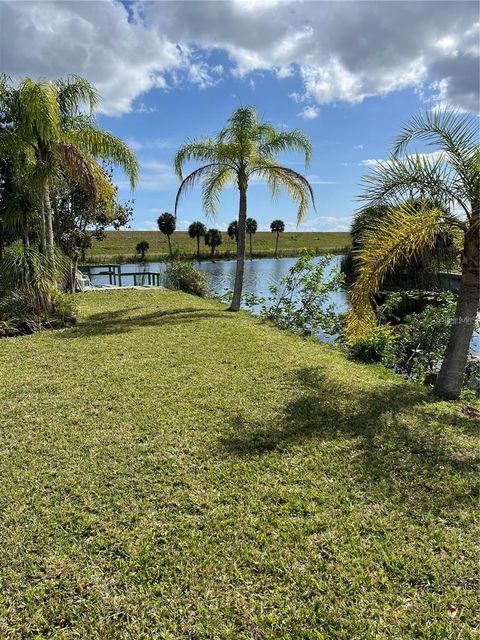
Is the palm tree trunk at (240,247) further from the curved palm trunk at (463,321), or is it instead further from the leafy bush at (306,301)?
the curved palm trunk at (463,321)

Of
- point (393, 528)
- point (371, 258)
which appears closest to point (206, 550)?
point (393, 528)

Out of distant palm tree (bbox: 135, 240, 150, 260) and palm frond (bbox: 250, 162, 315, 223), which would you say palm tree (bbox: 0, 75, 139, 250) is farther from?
distant palm tree (bbox: 135, 240, 150, 260)

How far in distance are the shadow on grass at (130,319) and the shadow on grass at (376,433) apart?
15.0 ft

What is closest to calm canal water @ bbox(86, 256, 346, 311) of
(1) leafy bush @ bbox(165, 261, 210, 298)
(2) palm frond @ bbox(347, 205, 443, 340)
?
(1) leafy bush @ bbox(165, 261, 210, 298)

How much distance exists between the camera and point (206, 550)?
2406 mm

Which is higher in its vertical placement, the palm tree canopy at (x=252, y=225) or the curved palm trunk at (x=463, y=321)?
the palm tree canopy at (x=252, y=225)

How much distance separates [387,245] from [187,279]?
11.8m

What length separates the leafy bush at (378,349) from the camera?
23.5 feet

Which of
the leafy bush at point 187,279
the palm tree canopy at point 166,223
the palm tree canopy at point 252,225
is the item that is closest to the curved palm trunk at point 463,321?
the leafy bush at point 187,279

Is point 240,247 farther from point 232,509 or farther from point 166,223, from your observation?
point 166,223

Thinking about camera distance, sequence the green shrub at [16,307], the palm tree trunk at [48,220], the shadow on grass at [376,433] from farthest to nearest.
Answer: the palm tree trunk at [48,220] < the green shrub at [16,307] < the shadow on grass at [376,433]

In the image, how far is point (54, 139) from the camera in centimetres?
874

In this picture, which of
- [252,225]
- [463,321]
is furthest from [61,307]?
[252,225]

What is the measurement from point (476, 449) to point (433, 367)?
12.8 ft
